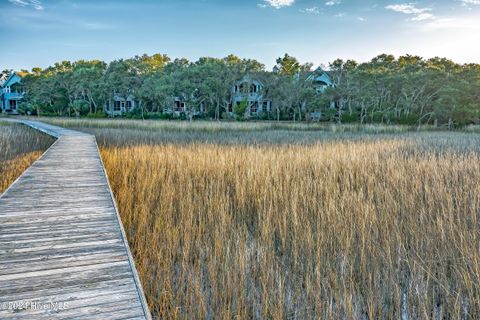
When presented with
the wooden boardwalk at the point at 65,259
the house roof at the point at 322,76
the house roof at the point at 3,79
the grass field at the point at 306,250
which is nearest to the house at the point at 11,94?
the house roof at the point at 3,79

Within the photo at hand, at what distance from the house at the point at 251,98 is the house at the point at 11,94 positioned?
35.3 m

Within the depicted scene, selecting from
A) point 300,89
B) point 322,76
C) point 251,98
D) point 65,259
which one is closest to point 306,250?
point 65,259

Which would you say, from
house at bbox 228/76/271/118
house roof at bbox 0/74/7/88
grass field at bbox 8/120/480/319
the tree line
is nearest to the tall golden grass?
grass field at bbox 8/120/480/319

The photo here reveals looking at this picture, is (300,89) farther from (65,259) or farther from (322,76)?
(65,259)

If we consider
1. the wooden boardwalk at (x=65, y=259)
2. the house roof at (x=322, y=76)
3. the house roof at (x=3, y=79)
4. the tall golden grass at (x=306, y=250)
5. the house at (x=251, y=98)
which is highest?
the house roof at (x=3, y=79)

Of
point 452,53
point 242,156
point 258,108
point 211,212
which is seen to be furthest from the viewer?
point 258,108

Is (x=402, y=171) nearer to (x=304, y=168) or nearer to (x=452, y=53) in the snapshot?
(x=304, y=168)

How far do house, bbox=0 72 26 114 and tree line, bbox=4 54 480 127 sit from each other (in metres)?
8.12

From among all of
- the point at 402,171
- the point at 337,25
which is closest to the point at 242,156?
the point at 402,171

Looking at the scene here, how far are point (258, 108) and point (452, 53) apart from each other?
22049mm

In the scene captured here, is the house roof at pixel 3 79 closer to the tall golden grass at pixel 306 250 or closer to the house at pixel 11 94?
the house at pixel 11 94

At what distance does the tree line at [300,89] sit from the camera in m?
25.8

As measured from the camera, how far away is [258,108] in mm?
39344

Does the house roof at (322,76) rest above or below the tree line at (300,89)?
above
